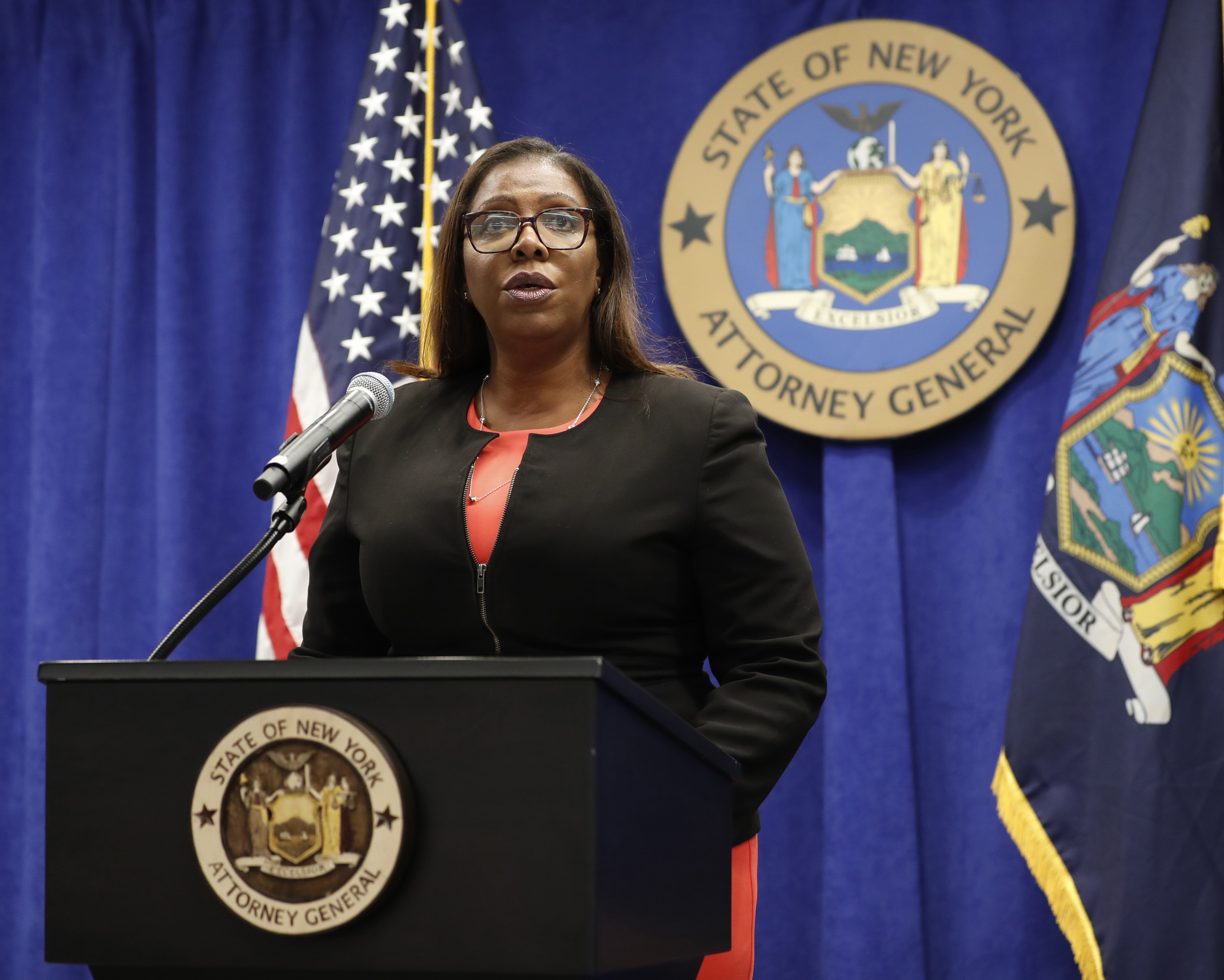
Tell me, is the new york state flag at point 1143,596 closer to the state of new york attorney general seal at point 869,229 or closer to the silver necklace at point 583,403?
the state of new york attorney general seal at point 869,229

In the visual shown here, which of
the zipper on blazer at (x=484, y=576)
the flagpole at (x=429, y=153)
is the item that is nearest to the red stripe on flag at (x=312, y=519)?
the flagpole at (x=429, y=153)

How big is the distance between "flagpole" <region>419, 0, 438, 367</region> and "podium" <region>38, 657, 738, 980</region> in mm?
1901

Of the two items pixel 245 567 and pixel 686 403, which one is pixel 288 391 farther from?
pixel 245 567

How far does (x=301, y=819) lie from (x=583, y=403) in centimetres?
75

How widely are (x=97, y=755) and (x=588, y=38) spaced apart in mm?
2693

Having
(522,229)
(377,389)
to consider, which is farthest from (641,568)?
(522,229)

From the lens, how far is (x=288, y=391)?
332 centimetres

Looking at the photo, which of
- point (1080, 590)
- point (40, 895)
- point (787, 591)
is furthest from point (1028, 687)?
point (40, 895)

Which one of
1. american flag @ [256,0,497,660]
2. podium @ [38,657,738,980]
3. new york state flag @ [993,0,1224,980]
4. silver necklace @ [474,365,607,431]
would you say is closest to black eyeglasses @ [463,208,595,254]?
silver necklace @ [474,365,607,431]

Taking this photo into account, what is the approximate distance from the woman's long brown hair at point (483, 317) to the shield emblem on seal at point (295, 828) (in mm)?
808

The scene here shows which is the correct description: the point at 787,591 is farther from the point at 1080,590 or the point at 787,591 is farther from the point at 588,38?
the point at 588,38

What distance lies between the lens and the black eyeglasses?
1.48m

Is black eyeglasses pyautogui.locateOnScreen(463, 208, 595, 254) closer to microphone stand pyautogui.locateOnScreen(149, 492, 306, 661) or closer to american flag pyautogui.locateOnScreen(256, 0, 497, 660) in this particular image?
microphone stand pyautogui.locateOnScreen(149, 492, 306, 661)

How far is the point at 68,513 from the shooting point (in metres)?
3.44
